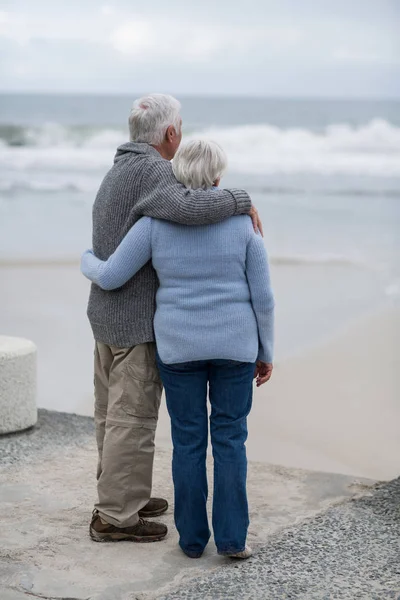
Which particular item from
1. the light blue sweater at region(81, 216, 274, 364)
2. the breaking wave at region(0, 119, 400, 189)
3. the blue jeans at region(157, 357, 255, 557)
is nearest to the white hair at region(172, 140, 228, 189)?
the light blue sweater at region(81, 216, 274, 364)

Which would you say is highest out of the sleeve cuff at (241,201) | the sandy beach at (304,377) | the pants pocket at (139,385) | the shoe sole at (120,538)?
the sleeve cuff at (241,201)

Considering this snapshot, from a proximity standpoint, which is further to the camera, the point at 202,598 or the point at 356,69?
the point at 356,69

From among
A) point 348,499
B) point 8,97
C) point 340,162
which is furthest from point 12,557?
point 8,97

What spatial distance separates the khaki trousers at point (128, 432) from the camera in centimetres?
337

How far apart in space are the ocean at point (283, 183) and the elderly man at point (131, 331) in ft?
0.75

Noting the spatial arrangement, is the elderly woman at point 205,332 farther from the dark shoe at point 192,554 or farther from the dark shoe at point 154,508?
the dark shoe at point 154,508

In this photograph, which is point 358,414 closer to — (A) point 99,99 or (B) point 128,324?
(B) point 128,324

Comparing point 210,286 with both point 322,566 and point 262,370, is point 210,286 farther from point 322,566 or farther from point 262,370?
point 322,566

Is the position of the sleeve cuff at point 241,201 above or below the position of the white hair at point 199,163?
below

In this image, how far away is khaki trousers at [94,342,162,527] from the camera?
11.0ft

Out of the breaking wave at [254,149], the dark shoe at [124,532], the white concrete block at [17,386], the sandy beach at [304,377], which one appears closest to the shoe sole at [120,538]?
the dark shoe at [124,532]

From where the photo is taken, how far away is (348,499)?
403 centimetres

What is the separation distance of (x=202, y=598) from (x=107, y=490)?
2.04ft

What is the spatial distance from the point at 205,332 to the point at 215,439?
37 centimetres
